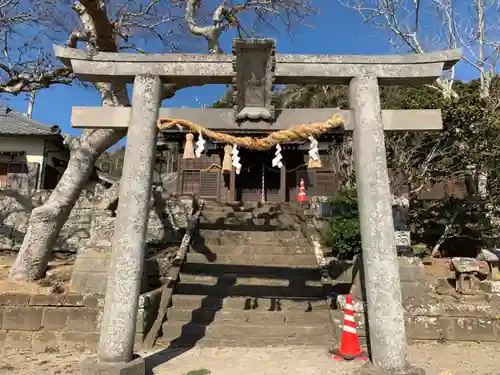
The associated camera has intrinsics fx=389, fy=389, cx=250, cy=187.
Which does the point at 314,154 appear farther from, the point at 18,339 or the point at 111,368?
the point at 18,339

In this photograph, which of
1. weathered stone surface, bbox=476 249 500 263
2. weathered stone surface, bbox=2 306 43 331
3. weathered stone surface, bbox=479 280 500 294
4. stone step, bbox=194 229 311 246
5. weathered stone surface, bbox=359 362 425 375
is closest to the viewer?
weathered stone surface, bbox=359 362 425 375

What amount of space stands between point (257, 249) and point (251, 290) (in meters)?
2.00

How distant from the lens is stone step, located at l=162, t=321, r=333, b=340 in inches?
266

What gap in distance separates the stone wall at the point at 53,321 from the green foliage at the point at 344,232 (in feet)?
17.0

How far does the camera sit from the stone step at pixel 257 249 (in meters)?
10.0

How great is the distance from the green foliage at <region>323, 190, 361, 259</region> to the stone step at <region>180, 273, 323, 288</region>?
154cm

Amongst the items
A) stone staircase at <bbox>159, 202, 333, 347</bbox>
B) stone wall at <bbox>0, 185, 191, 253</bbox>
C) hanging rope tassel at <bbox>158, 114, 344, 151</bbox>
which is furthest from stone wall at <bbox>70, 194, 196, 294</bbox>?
hanging rope tassel at <bbox>158, 114, 344, 151</bbox>

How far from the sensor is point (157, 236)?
12.0 metres

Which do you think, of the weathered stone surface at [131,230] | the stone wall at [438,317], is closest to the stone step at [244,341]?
the stone wall at [438,317]

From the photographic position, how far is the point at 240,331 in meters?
6.87

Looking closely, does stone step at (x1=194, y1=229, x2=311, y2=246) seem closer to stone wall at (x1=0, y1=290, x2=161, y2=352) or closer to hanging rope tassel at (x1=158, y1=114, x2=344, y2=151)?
stone wall at (x1=0, y1=290, x2=161, y2=352)

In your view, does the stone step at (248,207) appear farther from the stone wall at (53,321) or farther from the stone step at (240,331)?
the stone wall at (53,321)

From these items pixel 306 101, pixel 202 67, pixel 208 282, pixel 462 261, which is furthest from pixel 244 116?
pixel 306 101

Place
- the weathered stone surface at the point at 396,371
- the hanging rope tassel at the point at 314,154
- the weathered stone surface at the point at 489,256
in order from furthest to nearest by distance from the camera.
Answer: the weathered stone surface at the point at 489,256 → the hanging rope tassel at the point at 314,154 → the weathered stone surface at the point at 396,371
